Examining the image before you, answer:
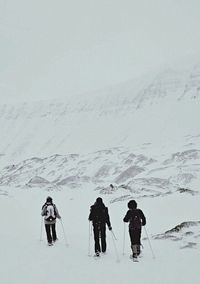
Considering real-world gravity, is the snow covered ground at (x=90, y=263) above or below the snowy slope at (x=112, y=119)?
below

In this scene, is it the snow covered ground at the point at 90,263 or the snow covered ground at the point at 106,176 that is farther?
the snow covered ground at the point at 106,176

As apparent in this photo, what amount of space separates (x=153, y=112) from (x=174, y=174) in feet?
174

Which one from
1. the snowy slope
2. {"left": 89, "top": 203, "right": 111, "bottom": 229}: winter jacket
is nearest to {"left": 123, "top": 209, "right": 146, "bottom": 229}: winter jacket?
{"left": 89, "top": 203, "right": 111, "bottom": 229}: winter jacket

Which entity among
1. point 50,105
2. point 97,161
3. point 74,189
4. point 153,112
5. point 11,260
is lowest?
point 11,260

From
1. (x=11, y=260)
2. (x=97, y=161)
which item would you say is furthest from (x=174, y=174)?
(x=11, y=260)

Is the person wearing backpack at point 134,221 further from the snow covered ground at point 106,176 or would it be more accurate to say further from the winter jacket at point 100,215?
the winter jacket at point 100,215

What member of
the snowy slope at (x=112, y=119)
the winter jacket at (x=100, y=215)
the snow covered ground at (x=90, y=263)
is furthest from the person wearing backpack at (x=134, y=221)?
the snowy slope at (x=112, y=119)

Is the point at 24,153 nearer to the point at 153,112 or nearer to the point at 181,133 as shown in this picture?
the point at 153,112

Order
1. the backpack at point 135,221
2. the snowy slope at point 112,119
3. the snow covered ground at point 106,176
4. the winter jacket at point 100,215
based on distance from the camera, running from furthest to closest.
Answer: the snowy slope at point 112,119, the winter jacket at point 100,215, the backpack at point 135,221, the snow covered ground at point 106,176

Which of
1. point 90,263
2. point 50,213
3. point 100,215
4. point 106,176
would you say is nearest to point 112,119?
point 106,176

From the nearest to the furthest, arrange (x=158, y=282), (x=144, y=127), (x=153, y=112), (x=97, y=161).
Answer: (x=158, y=282) < (x=97, y=161) < (x=144, y=127) < (x=153, y=112)

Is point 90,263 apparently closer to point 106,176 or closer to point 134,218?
point 134,218

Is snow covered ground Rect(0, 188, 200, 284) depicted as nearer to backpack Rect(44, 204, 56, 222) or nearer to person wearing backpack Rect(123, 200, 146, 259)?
person wearing backpack Rect(123, 200, 146, 259)

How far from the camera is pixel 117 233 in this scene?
23.6 meters
